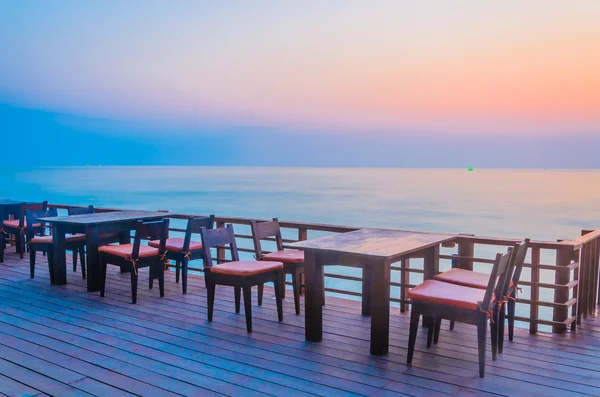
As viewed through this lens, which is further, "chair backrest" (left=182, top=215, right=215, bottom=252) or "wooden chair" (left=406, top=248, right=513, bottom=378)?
"chair backrest" (left=182, top=215, right=215, bottom=252)

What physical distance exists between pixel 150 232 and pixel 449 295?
10.5 ft

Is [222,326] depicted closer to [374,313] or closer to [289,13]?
[374,313]

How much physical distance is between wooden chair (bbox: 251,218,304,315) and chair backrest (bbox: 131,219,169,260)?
98 centimetres

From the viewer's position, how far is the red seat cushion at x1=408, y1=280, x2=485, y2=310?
2.72 m

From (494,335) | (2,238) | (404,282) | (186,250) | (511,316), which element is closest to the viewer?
(494,335)

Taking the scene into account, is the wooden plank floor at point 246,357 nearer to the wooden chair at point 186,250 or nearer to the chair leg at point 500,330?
the chair leg at point 500,330

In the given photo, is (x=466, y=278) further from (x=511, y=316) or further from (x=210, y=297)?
(x=210, y=297)

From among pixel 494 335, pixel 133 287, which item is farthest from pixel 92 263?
pixel 494 335

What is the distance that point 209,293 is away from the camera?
3.74 m

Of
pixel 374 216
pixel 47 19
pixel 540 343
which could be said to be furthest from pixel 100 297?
pixel 374 216

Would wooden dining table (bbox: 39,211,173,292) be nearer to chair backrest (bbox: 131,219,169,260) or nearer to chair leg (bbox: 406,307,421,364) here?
chair backrest (bbox: 131,219,169,260)

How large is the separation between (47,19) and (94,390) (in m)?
14.5

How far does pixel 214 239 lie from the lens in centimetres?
395

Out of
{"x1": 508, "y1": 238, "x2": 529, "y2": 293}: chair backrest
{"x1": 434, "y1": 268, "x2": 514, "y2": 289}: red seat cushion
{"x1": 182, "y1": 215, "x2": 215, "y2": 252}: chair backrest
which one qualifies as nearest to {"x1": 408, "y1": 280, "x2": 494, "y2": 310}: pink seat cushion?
{"x1": 434, "y1": 268, "x2": 514, "y2": 289}: red seat cushion
